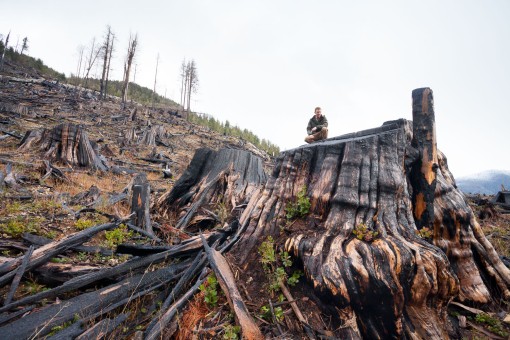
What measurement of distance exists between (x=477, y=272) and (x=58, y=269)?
5214 mm

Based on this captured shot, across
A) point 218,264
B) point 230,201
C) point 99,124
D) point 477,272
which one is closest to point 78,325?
point 218,264

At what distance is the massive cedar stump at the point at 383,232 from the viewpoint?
2.16 metres

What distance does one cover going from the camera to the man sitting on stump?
8.20 m

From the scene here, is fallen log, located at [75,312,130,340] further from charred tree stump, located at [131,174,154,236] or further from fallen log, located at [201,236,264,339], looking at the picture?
charred tree stump, located at [131,174,154,236]

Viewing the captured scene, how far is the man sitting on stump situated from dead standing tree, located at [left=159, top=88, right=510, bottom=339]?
4.45 m

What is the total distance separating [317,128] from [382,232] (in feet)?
20.2

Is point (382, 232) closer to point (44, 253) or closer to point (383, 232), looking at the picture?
point (383, 232)

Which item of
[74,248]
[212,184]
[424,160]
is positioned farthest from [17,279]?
[424,160]

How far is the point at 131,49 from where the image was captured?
122ft

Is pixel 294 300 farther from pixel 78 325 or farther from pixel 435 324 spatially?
pixel 78 325

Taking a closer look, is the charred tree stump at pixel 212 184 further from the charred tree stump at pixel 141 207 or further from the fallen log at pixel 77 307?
the fallen log at pixel 77 307

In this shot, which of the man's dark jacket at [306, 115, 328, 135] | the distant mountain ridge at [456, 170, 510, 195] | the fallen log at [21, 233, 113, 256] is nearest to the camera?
the fallen log at [21, 233, 113, 256]

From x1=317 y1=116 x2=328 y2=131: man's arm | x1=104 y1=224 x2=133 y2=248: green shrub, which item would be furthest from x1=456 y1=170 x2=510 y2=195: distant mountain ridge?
x1=104 y1=224 x2=133 y2=248: green shrub

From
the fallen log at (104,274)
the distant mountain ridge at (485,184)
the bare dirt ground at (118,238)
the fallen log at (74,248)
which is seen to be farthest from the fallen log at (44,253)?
the distant mountain ridge at (485,184)
